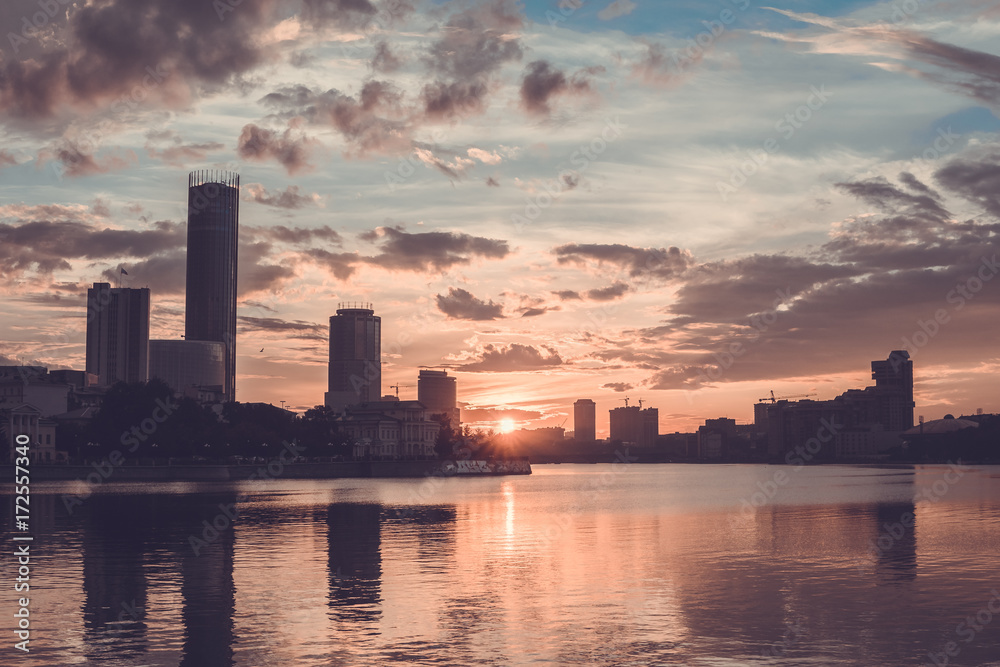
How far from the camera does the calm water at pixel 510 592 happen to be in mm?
30969

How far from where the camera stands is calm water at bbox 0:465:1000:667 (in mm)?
30969

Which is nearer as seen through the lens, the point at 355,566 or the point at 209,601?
the point at 209,601

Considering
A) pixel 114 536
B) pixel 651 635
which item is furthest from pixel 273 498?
pixel 651 635

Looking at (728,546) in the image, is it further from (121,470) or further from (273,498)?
(121,470)

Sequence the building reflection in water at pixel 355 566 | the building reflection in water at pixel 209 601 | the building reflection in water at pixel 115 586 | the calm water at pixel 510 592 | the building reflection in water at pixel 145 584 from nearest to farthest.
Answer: the building reflection in water at pixel 209 601 → the calm water at pixel 510 592 → the building reflection in water at pixel 145 584 → the building reflection in water at pixel 115 586 → the building reflection in water at pixel 355 566

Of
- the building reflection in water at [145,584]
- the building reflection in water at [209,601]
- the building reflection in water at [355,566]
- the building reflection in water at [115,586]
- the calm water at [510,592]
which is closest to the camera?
the building reflection in water at [209,601]

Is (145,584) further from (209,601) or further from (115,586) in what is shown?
(209,601)

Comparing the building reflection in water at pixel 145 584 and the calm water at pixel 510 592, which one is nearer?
the calm water at pixel 510 592

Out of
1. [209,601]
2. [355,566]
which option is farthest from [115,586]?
[355,566]

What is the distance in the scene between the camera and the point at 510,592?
4281cm

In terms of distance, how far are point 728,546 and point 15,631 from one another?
40.7m

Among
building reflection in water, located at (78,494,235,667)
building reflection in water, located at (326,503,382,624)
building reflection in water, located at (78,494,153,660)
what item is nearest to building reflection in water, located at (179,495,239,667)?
building reflection in water, located at (78,494,235,667)

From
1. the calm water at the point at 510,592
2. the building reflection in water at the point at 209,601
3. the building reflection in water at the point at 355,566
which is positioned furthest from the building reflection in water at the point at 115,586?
the building reflection in water at the point at 355,566

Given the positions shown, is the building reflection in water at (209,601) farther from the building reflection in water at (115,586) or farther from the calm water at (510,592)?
the building reflection in water at (115,586)
